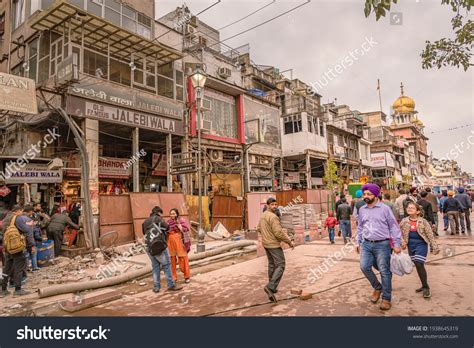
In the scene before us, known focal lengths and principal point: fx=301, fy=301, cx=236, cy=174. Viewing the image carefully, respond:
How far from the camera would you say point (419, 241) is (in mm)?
5168

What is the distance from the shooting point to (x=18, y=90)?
1277 centimetres

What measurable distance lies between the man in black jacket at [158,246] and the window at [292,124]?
2243 centimetres

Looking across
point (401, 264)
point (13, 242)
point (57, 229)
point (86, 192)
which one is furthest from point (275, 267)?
point (86, 192)

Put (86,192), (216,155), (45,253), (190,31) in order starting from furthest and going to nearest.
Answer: (190,31), (216,155), (86,192), (45,253)

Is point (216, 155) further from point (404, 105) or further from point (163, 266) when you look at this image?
point (404, 105)

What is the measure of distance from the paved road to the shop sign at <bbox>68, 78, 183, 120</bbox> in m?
10.0

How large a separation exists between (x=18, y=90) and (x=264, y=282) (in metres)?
13.0

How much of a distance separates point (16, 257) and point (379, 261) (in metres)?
7.48

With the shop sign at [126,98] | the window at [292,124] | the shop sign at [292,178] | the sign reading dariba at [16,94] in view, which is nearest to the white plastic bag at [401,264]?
the shop sign at [126,98]

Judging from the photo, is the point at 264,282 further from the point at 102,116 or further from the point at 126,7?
the point at 126,7

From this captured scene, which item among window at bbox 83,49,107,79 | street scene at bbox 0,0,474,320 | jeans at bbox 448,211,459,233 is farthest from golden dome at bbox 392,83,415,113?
window at bbox 83,49,107,79

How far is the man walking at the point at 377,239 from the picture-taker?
4.62 m

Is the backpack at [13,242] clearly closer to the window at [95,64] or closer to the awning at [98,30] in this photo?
the window at [95,64]
